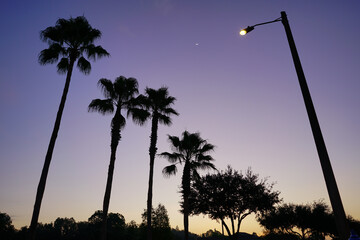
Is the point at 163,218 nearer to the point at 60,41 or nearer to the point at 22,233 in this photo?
the point at 22,233

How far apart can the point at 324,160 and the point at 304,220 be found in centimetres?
4321

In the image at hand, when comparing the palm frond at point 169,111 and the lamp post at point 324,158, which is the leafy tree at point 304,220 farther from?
the lamp post at point 324,158

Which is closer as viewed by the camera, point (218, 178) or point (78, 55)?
point (78, 55)

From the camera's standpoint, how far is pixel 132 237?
80312mm

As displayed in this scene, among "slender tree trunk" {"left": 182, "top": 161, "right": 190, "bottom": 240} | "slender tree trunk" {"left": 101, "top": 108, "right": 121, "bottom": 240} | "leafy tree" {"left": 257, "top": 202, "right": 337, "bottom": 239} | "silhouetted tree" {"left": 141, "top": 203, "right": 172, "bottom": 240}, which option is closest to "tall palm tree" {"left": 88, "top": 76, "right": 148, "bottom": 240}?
"slender tree trunk" {"left": 101, "top": 108, "right": 121, "bottom": 240}

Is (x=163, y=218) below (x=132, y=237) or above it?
above

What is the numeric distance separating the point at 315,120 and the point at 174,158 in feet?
69.3

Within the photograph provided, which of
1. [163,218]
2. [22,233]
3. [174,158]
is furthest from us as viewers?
[22,233]

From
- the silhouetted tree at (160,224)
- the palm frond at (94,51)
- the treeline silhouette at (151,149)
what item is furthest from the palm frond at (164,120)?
the silhouetted tree at (160,224)

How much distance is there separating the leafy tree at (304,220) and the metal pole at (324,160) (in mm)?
38328

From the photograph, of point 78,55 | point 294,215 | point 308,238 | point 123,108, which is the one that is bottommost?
point 308,238

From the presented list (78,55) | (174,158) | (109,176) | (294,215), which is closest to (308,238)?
(294,215)

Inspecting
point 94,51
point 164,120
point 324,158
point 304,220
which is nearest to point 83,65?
point 94,51

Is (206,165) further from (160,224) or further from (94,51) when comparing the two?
(160,224)
